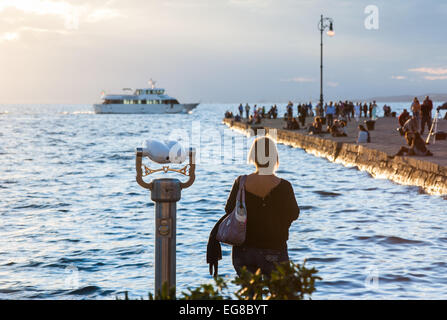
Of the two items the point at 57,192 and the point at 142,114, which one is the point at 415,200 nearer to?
the point at 57,192

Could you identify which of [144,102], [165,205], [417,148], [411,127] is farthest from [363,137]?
[144,102]

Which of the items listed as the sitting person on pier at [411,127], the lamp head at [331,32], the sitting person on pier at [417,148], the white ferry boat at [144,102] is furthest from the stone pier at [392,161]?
the white ferry boat at [144,102]

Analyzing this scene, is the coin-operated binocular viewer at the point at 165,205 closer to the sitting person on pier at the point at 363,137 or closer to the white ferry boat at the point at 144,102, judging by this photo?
the sitting person on pier at the point at 363,137

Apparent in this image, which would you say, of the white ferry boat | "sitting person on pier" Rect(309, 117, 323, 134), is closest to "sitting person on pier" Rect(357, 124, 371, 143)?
"sitting person on pier" Rect(309, 117, 323, 134)

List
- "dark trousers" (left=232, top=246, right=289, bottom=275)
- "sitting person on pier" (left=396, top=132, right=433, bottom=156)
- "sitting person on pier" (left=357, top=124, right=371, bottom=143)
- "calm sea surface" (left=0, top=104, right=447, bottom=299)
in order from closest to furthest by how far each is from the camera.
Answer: "dark trousers" (left=232, top=246, right=289, bottom=275) → "calm sea surface" (left=0, top=104, right=447, bottom=299) → "sitting person on pier" (left=396, top=132, right=433, bottom=156) → "sitting person on pier" (left=357, top=124, right=371, bottom=143)

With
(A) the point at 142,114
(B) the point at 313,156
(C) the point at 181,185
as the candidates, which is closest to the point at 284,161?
(B) the point at 313,156

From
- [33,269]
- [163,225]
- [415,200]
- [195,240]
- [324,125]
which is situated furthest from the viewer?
[324,125]

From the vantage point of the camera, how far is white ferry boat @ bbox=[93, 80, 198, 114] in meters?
127

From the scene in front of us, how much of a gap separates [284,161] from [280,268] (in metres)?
24.8

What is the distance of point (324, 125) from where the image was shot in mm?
43031

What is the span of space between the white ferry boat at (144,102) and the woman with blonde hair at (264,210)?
124 m

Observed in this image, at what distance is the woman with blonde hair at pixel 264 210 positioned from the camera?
13.5 feet

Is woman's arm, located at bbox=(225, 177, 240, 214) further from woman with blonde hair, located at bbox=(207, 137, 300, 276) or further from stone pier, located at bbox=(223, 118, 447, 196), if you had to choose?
stone pier, located at bbox=(223, 118, 447, 196)

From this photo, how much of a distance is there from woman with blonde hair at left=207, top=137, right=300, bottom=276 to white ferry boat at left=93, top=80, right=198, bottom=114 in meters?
124
